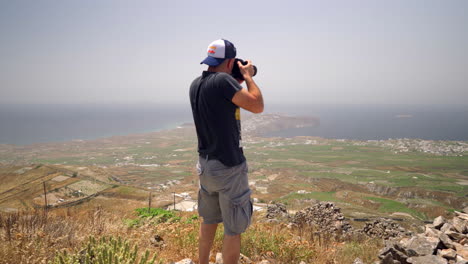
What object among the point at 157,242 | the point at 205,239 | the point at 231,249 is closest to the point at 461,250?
the point at 231,249

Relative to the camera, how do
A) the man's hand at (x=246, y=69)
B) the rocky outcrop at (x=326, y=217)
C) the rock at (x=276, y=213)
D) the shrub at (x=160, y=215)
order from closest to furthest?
the man's hand at (x=246, y=69) < the shrub at (x=160, y=215) < the rocky outcrop at (x=326, y=217) < the rock at (x=276, y=213)

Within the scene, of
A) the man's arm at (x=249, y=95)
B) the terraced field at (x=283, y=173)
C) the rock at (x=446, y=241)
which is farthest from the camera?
the terraced field at (x=283, y=173)

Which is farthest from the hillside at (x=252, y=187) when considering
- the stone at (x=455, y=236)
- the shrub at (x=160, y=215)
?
the stone at (x=455, y=236)

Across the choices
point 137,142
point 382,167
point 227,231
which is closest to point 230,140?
point 227,231

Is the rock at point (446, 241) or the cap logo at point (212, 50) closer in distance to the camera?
the cap logo at point (212, 50)

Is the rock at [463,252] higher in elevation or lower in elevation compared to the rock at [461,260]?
lower

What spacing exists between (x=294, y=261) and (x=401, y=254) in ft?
5.47

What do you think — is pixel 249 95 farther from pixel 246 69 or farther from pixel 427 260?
pixel 427 260

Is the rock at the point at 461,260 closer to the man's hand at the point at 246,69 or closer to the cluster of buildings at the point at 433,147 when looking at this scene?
the man's hand at the point at 246,69

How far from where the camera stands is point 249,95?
2199 millimetres

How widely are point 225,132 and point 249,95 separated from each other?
0.38m

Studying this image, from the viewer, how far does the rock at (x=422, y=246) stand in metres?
4.09

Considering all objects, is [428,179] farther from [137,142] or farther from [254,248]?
[137,142]

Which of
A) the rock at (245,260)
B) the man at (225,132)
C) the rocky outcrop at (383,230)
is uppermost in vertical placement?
the man at (225,132)
